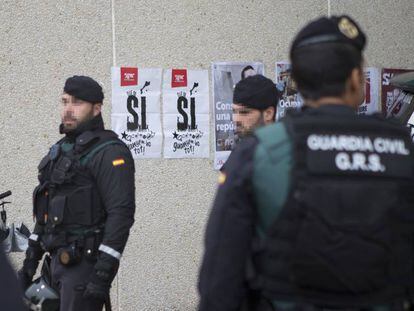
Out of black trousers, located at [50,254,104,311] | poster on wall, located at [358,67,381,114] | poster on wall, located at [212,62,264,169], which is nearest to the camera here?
black trousers, located at [50,254,104,311]

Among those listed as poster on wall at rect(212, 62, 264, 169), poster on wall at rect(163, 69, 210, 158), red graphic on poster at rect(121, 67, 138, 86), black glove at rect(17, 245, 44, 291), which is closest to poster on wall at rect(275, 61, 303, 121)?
poster on wall at rect(212, 62, 264, 169)

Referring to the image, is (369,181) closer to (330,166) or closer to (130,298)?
(330,166)

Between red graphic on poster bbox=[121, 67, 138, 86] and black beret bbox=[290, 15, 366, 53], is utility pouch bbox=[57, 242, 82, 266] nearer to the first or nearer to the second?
black beret bbox=[290, 15, 366, 53]

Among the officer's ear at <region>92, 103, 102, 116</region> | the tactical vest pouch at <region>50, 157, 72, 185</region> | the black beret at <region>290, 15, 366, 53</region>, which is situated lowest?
the tactical vest pouch at <region>50, 157, 72, 185</region>

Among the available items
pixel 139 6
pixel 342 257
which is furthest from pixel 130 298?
pixel 342 257

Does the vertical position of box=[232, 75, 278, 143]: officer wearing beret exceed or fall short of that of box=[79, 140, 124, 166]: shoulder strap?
it exceeds it

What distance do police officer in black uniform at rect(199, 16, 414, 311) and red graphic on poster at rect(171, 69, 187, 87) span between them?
416 cm

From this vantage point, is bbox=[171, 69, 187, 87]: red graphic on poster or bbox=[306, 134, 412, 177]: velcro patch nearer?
bbox=[306, 134, 412, 177]: velcro patch

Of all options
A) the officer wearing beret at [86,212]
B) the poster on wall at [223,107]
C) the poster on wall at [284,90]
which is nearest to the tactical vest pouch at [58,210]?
the officer wearing beret at [86,212]

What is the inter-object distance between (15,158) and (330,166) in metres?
4.14

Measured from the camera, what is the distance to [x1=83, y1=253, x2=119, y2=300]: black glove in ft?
13.0

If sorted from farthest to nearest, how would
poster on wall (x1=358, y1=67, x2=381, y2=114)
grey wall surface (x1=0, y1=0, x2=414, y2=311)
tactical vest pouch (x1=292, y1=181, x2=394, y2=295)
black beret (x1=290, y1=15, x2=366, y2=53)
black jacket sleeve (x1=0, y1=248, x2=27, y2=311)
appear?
poster on wall (x1=358, y1=67, x2=381, y2=114)
grey wall surface (x1=0, y1=0, x2=414, y2=311)
black beret (x1=290, y1=15, x2=366, y2=53)
tactical vest pouch (x1=292, y1=181, x2=394, y2=295)
black jacket sleeve (x1=0, y1=248, x2=27, y2=311)

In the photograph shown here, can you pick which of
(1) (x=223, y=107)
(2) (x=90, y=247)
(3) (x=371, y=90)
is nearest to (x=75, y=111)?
(2) (x=90, y=247)

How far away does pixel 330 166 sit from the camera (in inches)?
89.9
